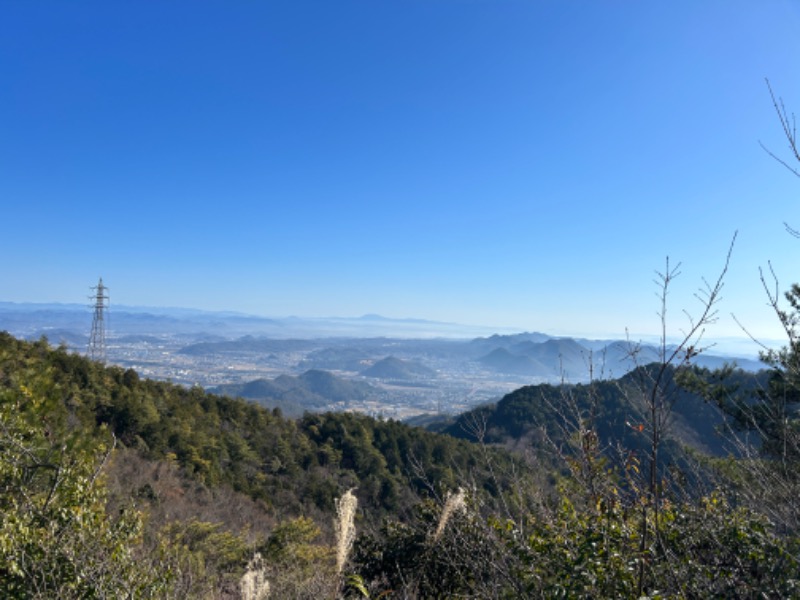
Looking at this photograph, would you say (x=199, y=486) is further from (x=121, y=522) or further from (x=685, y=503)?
(x=685, y=503)

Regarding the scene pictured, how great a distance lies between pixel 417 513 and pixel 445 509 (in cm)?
521

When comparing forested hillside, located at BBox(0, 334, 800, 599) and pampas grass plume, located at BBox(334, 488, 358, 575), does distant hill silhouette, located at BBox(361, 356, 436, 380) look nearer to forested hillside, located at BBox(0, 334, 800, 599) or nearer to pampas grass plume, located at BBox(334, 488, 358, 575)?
forested hillside, located at BBox(0, 334, 800, 599)

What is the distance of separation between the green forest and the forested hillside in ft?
0.08

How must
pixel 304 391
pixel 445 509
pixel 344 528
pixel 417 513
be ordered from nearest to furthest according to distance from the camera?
pixel 344 528 < pixel 445 509 < pixel 417 513 < pixel 304 391

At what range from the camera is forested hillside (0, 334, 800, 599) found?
2.44 m

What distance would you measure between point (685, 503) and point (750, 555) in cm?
74

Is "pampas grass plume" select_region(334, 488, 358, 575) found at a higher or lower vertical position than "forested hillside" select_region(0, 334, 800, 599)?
higher

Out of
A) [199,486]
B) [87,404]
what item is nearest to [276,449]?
[199,486]

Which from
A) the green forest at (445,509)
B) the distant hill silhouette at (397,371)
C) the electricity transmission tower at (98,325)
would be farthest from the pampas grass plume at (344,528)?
the distant hill silhouette at (397,371)

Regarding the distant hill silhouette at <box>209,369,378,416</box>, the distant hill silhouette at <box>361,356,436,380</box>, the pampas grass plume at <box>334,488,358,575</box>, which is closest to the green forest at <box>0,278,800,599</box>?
the pampas grass plume at <box>334,488,358,575</box>

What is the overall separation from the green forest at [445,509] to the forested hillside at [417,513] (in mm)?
25

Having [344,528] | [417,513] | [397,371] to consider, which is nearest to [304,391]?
[397,371]

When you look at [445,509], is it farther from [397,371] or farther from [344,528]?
[397,371]

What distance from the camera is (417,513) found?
7262 millimetres
